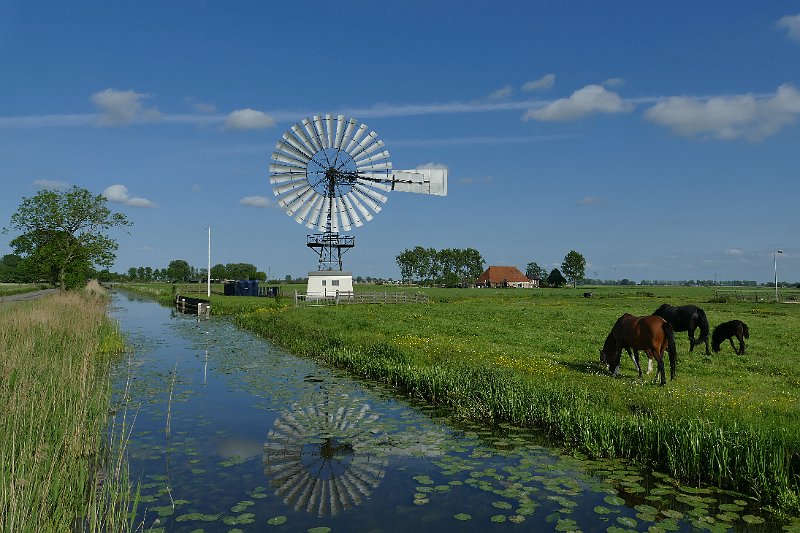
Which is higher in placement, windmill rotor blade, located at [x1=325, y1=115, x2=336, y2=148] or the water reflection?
windmill rotor blade, located at [x1=325, y1=115, x2=336, y2=148]

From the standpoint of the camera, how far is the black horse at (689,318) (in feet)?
77.4

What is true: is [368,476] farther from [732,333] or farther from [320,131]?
[320,131]

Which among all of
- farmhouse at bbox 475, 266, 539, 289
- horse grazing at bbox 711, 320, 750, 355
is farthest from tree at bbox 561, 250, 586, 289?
horse grazing at bbox 711, 320, 750, 355

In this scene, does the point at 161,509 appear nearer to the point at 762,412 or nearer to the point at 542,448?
the point at 542,448

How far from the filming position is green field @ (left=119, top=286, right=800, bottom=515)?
10.8 m

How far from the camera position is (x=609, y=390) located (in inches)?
638

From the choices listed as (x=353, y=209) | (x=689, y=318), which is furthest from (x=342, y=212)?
(x=689, y=318)

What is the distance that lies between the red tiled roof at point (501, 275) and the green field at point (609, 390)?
5869 inches

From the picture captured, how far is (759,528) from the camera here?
9031 millimetres

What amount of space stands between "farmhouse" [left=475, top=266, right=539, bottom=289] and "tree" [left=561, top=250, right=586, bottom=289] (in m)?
12.2

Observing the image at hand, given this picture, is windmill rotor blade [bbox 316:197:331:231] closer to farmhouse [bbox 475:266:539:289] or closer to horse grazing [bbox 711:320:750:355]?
horse grazing [bbox 711:320:750:355]

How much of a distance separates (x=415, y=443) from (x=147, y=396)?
33.4 ft

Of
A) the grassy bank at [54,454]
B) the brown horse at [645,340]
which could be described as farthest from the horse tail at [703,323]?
the grassy bank at [54,454]

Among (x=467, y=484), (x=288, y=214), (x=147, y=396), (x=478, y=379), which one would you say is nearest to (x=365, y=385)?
(x=478, y=379)
